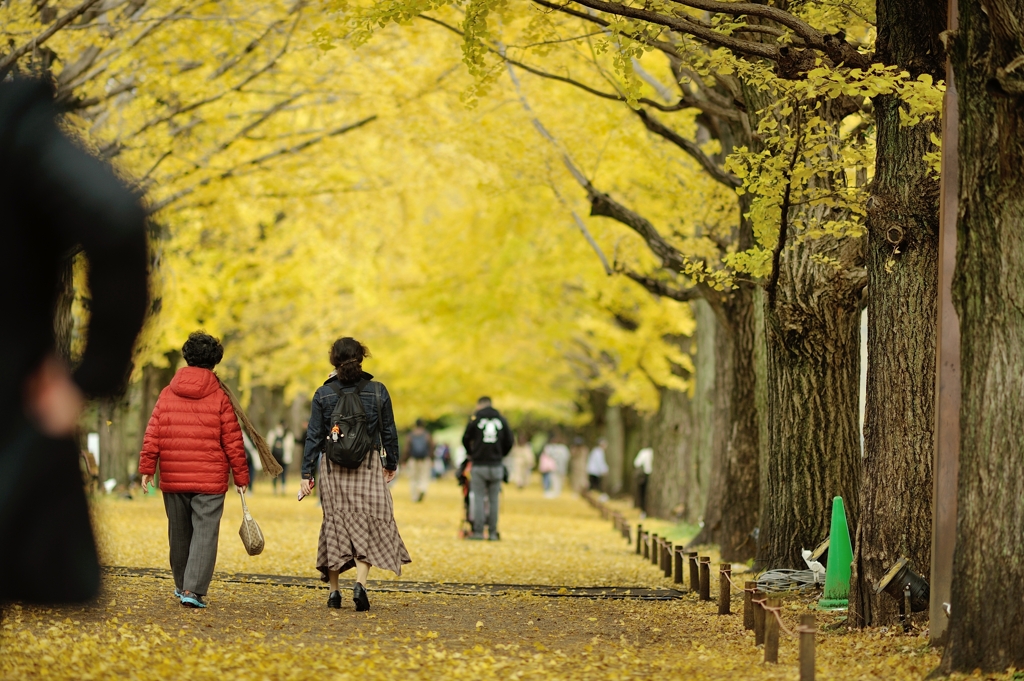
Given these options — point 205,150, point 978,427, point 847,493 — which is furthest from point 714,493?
point 978,427

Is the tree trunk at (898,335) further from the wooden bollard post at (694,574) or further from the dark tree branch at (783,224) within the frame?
the wooden bollard post at (694,574)

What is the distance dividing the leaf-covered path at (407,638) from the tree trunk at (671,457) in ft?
39.8

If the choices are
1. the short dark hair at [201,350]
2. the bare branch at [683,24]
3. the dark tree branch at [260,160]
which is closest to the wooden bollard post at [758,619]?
the bare branch at [683,24]

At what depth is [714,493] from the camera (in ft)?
53.7

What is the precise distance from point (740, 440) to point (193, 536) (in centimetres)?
795

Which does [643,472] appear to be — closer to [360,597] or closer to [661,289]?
[661,289]

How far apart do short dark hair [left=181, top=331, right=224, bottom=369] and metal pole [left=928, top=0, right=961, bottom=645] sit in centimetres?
452

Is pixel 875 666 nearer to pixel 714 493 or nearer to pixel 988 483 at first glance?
pixel 988 483

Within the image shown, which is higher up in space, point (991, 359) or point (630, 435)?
point (630, 435)

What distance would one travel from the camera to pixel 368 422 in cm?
884

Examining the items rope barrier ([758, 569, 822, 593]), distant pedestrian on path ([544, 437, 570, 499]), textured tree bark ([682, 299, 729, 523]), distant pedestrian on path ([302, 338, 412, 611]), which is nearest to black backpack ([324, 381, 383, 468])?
distant pedestrian on path ([302, 338, 412, 611])

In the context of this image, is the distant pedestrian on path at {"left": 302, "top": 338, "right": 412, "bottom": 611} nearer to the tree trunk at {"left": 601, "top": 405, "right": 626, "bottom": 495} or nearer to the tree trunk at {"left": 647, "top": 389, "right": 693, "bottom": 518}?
the tree trunk at {"left": 647, "top": 389, "right": 693, "bottom": 518}

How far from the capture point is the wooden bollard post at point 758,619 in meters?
7.35

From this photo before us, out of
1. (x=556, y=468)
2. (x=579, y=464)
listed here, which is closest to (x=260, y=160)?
(x=556, y=468)
